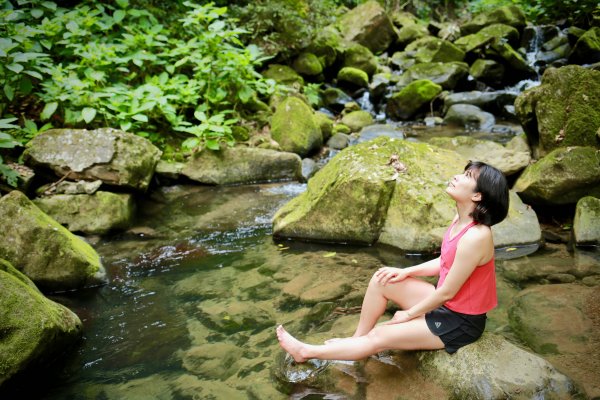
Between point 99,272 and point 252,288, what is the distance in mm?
1592

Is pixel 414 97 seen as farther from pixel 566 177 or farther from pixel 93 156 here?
pixel 93 156

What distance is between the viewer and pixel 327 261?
455cm

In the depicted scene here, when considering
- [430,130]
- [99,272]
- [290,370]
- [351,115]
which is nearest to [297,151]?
[351,115]

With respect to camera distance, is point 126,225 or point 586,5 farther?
point 586,5

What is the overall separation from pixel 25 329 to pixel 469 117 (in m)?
10.3

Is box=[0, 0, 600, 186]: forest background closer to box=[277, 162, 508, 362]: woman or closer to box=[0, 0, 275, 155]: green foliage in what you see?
box=[0, 0, 275, 155]: green foliage

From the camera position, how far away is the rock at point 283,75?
433 inches

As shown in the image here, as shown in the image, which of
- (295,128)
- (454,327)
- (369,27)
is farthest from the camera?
(369,27)

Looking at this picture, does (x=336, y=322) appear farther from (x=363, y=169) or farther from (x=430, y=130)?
(x=430, y=130)

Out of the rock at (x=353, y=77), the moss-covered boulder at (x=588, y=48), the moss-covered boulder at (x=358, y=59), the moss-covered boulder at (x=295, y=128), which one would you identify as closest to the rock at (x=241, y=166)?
the moss-covered boulder at (x=295, y=128)

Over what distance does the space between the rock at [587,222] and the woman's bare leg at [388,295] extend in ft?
9.12

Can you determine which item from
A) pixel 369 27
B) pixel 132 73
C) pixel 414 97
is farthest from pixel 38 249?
pixel 369 27

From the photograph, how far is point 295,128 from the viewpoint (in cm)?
830

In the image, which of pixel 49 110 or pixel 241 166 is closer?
pixel 49 110
